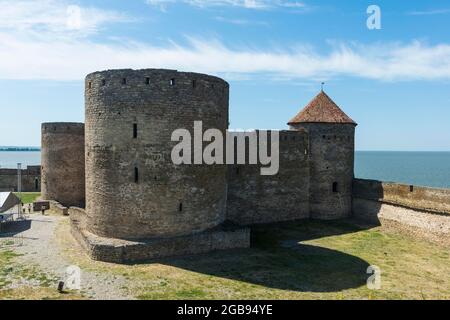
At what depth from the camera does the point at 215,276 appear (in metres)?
14.0

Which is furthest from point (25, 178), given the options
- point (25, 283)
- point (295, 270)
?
point (295, 270)

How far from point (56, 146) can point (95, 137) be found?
11.6 meters

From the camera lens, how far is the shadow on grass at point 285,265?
13.6 meters

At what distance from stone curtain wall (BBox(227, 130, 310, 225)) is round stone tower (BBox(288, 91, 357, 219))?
1.67ft

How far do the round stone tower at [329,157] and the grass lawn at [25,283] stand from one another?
53.4ft

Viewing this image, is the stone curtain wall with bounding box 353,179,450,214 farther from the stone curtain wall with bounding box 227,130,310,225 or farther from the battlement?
the battlement

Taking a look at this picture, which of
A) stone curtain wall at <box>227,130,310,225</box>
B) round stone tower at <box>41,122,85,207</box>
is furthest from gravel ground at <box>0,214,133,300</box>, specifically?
stone curtain wall at <box>227,130,310,225</box>

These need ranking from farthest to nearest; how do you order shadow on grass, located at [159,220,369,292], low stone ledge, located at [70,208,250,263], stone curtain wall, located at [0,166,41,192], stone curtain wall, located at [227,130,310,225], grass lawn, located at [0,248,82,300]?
1. stone curtain wall, located at [0,166,41,192]
2. stone curtain wall, located at [227,130,310,225]
3. low stone ledge, located at [70,208,250,263]
4. shadow on grass, located at [159,220,369,292]
5. grass lawn, located at [0,248,82,300]

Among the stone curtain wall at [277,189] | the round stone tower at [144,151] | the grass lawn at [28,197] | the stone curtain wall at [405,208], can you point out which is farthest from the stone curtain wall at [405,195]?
the grass lawn at [28,197]

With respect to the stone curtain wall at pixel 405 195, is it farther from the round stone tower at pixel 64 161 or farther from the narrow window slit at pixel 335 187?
the round stone tower at pixel 64 161

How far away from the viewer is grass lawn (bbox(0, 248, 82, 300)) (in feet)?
38.2

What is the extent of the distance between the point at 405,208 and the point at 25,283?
1827 centimetres

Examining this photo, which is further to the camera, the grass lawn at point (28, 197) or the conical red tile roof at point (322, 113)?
the grass lawn at point (28, 197)
